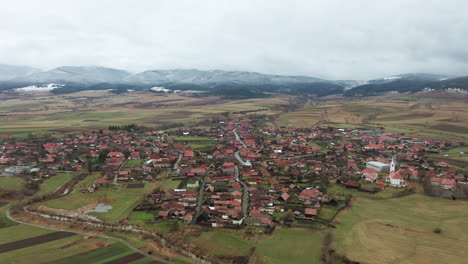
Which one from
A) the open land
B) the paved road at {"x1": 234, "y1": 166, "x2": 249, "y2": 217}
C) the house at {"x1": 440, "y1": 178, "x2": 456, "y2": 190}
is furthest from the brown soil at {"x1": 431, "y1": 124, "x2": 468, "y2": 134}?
the paved road at {"x1": 234, "y1": 166, "x2": 249, "y2": 217}

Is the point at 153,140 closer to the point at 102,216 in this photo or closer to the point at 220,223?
the point at 102,216

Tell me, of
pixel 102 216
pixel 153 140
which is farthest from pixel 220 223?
pixel 153 140

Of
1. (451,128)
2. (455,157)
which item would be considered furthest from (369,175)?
(451,128)

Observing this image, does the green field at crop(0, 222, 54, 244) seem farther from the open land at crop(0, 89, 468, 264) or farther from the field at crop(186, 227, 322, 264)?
the field at crop(186, 227, 322, 264)

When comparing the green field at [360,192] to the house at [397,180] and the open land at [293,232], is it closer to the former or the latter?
the open land at [293,232]

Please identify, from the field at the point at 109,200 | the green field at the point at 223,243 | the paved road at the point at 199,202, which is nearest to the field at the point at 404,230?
the green field at the point at 223,243
